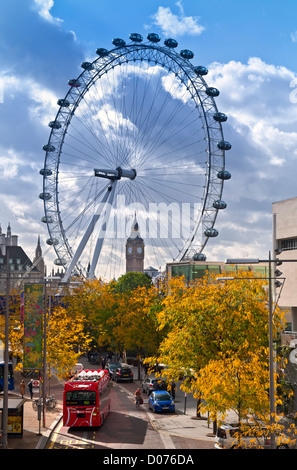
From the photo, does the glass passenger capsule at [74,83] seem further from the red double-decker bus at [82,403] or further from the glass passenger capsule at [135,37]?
the red double-decker bus at [82,403]

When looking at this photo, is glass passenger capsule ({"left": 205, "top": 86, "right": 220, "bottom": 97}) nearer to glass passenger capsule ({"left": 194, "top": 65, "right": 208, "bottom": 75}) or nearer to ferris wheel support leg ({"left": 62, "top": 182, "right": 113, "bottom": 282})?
glass passenger capsule ({"left": 194, "top": 65, "right": 208, "bottom": 75})

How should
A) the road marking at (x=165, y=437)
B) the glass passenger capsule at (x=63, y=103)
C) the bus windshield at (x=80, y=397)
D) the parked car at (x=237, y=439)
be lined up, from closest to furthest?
the parked car at (x=237, y=439)
the road marking at (x=165, y=437)
the bus windshield at (x=80, y=397)
the glass passenger capsule at (x=63, y=103)

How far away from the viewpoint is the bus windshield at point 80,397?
1614 inches

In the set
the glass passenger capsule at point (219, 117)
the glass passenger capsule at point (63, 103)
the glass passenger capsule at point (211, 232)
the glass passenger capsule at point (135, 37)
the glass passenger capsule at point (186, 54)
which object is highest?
the glass passenger capsule at point (135, 37)

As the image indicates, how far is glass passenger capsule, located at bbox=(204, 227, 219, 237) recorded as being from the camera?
84.0m

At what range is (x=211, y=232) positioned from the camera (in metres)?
84.1

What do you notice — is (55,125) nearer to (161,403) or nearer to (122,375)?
(122,375)

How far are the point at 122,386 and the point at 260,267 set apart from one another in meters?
41.4

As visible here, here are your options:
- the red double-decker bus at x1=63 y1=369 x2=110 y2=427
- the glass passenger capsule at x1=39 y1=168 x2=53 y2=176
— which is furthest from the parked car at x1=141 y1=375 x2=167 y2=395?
the glass passenger capsule at x1=39 y1=168 x2=53 y2=176

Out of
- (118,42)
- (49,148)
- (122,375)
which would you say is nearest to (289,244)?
(122,375)

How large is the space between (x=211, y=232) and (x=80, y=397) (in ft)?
150

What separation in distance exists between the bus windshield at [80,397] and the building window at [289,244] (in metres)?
18.7

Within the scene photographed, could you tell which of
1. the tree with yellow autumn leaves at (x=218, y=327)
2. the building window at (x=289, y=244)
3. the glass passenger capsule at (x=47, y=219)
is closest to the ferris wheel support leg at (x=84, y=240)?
the glass passenger capsule at (x=47, y=219)
